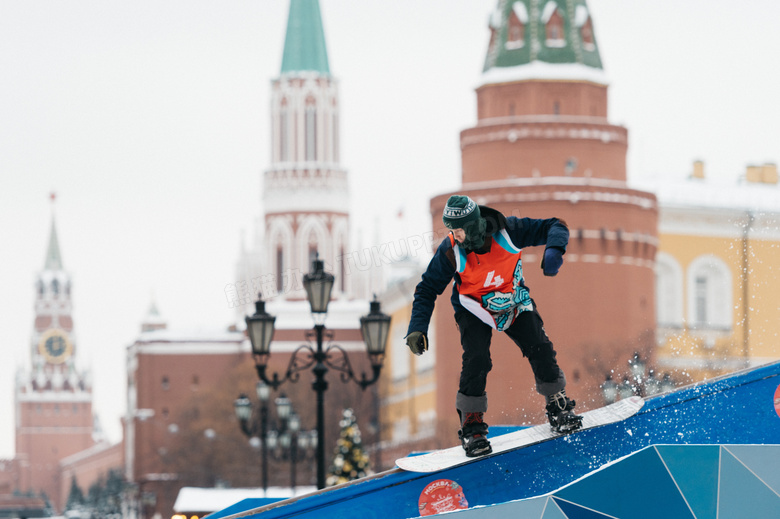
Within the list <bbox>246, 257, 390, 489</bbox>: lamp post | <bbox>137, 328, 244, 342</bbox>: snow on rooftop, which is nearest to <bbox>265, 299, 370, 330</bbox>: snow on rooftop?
<bbox>137, 328, 244, 342</bbox>: snow on rooftop

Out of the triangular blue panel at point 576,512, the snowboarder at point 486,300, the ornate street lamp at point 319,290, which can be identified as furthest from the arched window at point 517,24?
the triangular blue panel at point 576,512

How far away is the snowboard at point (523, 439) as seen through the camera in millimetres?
5727

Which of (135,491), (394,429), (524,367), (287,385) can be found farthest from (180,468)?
(524,367)

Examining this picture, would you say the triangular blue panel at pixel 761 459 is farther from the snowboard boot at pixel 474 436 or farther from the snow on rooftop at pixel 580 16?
the snow on rooftop at pixel 580 16

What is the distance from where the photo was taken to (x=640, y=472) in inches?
220

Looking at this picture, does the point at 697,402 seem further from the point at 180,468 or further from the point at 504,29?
the point at 180,468

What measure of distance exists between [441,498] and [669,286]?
48498 mm

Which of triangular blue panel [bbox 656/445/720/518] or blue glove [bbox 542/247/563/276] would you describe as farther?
blue glove [bbox 542/247/563/276]

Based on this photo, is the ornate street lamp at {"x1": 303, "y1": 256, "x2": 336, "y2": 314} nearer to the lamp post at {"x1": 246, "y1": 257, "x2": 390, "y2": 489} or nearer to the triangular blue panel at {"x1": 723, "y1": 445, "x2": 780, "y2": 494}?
the lamp post at {"x1": 246, "y1": 257, "x2": 390, "y2": 489}

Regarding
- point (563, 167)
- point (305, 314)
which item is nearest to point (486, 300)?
point (563, 167)

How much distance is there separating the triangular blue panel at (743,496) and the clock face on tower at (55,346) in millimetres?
149207

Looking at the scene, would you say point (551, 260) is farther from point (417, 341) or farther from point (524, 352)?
point (417, 341)

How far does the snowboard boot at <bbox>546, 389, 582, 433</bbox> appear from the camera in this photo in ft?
18.8

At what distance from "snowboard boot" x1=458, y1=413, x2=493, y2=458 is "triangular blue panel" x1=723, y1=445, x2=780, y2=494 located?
88cm
